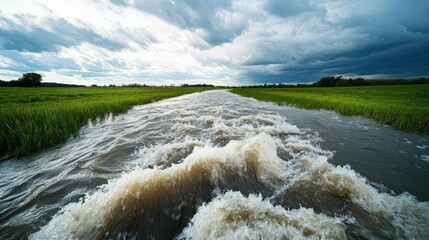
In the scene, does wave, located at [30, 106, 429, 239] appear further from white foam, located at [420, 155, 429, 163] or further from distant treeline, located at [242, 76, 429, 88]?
distant treeline, located at [242, 76, 429, 88]

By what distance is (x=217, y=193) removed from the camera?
11.9ft

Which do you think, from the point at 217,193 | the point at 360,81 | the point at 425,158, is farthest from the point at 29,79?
the point at 360,81

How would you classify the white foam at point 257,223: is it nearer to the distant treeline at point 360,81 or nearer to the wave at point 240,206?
the wave at point 240,206

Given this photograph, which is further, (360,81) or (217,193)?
(360,81)

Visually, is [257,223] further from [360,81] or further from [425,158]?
[360,81]

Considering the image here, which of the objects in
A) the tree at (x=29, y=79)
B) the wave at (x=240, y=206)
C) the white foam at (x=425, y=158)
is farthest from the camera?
the tree at (x=29, y=79)

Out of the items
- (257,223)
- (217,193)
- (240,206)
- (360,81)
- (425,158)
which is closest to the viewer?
(257,223)

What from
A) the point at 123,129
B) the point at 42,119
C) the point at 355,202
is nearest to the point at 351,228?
the point at 355,202

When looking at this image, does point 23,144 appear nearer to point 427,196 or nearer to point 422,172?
point 427,196

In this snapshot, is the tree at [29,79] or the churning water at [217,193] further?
the tree at [29,79]

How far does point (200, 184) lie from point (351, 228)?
266cm

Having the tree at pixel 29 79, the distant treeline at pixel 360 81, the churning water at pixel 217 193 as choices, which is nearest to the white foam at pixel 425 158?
the churning water at pixel 217 193

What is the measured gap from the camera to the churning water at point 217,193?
8.83 ft

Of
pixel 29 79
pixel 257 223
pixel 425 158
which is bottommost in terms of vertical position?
pixel 425 158
